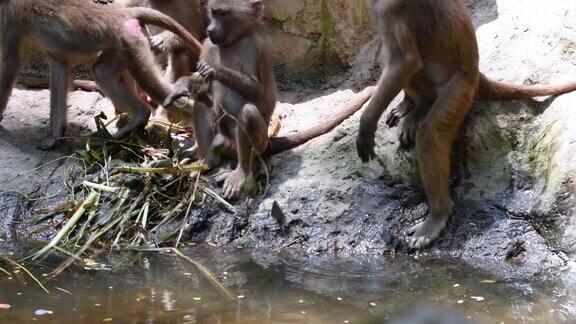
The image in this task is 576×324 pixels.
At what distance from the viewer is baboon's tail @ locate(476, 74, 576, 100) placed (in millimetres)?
7141

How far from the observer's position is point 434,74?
6992mm

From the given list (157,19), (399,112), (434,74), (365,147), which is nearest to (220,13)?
(157,19)

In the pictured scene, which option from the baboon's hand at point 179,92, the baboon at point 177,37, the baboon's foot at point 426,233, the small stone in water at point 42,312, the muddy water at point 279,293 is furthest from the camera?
the baboon at point 177,37

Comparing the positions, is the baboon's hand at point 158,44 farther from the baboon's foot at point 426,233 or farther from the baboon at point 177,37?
the baboon's foot at point 426,233

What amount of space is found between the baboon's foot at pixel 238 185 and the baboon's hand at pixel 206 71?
83cm

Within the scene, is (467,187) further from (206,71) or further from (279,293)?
(206,71)

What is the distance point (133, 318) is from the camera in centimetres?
556

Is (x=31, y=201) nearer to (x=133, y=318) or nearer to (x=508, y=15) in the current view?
(x=133, y=318)

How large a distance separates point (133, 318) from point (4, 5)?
162 inches

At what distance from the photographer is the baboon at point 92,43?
26.9ft

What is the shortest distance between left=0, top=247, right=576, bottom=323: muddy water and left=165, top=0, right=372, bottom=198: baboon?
1.12m

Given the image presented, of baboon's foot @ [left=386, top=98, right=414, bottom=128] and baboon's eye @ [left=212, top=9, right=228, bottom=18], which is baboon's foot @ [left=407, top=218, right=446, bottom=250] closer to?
baboon's foot @ [left=386, top=98, right=414, bottom=128]

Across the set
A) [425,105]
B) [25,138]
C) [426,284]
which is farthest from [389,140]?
[25,138]

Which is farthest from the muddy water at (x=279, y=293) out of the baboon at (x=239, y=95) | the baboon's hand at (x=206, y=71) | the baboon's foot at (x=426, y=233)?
the baboon's hand at (x=206, y=71)
